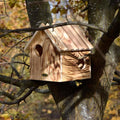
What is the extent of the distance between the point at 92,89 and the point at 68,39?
0.70 metres

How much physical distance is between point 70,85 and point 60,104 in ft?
0.93

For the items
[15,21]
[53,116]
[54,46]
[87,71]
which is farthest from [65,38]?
[53,116]

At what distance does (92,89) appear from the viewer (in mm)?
2549

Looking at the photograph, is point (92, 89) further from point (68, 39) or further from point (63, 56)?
point (68, 39)

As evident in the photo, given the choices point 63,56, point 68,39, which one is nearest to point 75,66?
point 63,56

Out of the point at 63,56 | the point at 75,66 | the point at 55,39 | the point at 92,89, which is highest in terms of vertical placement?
the point at 55,39

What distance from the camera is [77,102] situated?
2588 millimetres

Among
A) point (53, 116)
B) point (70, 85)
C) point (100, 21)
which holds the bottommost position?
point (53, 116)

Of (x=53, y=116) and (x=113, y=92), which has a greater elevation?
(x=113, y=92)

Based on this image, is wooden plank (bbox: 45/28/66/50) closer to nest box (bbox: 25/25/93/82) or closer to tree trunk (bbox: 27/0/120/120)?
nest box (bbox: 25/25/93/82)

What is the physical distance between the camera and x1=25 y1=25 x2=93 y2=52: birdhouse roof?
7.84ft

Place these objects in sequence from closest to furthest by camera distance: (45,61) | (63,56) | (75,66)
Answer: (63,56) < (75,66) < (45,61)

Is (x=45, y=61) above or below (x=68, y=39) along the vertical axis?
below

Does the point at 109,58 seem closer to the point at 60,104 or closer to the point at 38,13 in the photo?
the point at 60,104
